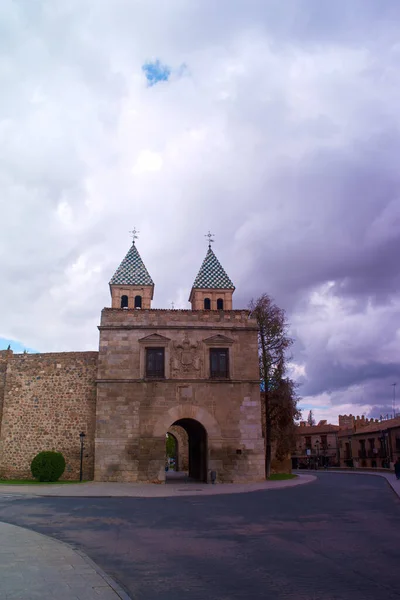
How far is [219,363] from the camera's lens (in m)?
27.1

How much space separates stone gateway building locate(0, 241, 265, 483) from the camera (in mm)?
25656

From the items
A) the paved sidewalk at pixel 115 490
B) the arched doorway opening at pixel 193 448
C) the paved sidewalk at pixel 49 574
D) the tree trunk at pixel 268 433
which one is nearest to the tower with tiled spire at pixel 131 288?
the arched doorway opening at pixel 193 448

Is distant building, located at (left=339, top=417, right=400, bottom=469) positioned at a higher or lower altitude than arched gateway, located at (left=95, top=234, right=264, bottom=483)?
lower

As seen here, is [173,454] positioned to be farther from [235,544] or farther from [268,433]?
[235,544]

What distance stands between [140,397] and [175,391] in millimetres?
1849

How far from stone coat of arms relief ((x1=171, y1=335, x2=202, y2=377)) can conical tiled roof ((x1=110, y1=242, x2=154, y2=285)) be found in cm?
Answer: 1092

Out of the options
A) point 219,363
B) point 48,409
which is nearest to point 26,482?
point 48,409

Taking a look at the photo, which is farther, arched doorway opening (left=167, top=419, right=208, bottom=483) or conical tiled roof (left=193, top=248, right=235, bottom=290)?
conical tiled roof (left=193, top=248, right=235, bottom=290)

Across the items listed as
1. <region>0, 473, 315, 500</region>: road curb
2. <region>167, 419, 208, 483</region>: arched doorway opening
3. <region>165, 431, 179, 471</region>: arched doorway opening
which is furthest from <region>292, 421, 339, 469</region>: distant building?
<region>0, 473, 315, 500</region>: road curb

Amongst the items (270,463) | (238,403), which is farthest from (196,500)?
(270,463)

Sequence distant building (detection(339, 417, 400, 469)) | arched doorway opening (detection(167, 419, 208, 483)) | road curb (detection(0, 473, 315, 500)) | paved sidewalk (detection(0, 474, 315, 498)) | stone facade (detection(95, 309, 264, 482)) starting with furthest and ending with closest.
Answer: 1. distant building (detection(339, 417, 400, 469))
2. arched doorway opening (detection(167, 419, 208, 483))
3. stone facade (detection(95, 309, 264, 482))
4. paved sidewalk (detection(0, 474, 315, 498))
5. road curb (detection(0, 473, 315, 500))

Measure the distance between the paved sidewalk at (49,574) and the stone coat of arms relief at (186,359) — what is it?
1786cm

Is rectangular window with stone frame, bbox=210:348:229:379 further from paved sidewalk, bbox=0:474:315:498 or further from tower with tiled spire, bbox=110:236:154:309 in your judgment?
tower with tiled spire, bbox=110:236:154:309

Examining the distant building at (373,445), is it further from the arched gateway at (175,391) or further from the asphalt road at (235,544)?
the asphalt road at (235,544)
